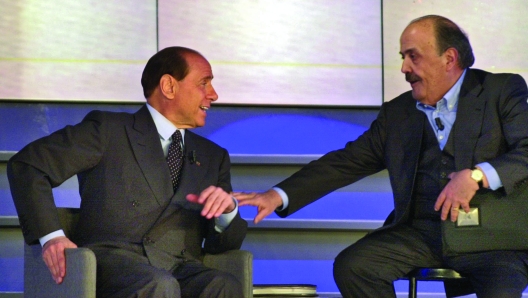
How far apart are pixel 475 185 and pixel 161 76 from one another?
127 centimetres

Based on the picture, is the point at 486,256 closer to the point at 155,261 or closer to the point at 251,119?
the point at 155,261

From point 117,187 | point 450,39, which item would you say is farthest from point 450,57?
point 117,187

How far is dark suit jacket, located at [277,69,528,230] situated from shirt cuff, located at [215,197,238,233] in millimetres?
266

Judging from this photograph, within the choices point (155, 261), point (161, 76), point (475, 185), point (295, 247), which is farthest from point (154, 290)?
point (295, 247)

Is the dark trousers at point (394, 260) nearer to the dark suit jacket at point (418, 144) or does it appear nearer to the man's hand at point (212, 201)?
the dark suit jacket at point (418, 144)

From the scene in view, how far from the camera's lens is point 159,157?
2965 mm

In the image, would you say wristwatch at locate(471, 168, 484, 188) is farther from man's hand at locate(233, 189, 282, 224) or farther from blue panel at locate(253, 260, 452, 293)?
blue panel at locate(253, 260, 452, 293)

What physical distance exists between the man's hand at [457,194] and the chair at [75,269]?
2.40ft

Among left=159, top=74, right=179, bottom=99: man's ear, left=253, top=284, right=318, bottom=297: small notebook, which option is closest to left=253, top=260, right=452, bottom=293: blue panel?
left=253, top=284, right=318, bottom=297: small notebook

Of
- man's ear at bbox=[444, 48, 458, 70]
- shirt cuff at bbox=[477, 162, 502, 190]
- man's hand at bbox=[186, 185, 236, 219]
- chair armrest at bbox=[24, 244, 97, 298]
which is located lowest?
chair armrest at bbox=[24, 244, 97, 298]

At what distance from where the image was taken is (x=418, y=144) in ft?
10.1

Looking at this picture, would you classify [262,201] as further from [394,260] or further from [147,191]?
[394,260]

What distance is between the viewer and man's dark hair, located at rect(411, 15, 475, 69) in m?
3.14

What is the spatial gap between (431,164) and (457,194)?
34cm
